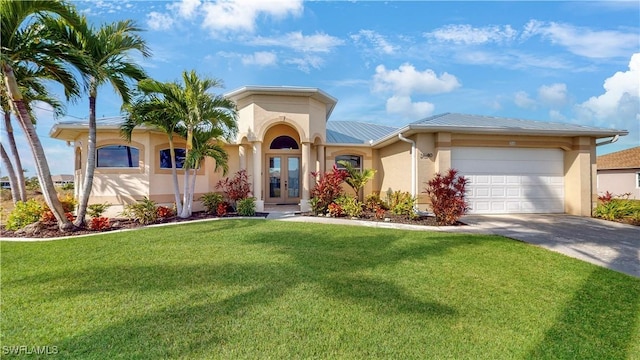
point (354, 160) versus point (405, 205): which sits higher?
point (354, 160)

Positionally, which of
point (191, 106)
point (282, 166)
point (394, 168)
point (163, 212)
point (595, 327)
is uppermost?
point (191, 106)

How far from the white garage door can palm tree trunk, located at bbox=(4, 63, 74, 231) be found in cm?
1463

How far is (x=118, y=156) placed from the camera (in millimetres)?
12859

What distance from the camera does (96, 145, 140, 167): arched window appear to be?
1273cm

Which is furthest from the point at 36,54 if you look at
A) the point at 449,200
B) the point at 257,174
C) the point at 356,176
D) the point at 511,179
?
the point at 511,179

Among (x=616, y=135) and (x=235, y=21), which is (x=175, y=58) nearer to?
→ (x=235, y=21)

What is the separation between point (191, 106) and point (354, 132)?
1091 cm

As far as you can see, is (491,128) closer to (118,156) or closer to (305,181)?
(305,181)

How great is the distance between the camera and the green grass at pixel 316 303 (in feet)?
10.5

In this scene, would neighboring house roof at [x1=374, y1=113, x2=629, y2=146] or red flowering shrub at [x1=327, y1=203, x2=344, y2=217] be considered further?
red flowering shrub at [x1=327, y1=203, x2=344, y2=217]

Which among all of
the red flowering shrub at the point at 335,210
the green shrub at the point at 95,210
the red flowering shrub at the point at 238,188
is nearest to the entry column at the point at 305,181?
the red flowering shrub at the point at 335,210

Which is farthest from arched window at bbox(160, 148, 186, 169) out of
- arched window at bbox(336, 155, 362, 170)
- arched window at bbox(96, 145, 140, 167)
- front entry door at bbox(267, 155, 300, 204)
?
arched window at bbox(336, 155, 362, 170)

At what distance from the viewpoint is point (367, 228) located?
31.7ft

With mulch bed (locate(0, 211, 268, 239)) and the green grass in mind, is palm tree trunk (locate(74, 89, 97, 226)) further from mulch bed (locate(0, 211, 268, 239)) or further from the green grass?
the green grass
